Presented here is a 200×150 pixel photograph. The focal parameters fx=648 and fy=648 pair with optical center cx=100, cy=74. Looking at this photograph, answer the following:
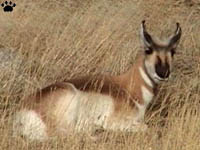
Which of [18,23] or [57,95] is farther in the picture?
[18,23]

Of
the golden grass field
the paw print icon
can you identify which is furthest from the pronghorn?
the paw print icon

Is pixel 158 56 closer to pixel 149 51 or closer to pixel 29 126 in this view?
pixel 149 51

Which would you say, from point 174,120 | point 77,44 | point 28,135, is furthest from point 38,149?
point 77,44

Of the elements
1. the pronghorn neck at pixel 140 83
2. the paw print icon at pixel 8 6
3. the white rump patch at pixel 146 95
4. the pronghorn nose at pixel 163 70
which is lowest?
the white rump patch at pixel 146 95

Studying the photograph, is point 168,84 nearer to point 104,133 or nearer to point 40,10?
point 104,133

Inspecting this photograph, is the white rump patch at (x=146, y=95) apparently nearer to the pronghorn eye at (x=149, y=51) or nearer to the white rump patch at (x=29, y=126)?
the pronghorn eye at (x=149, y=51)

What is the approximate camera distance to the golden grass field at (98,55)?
555 cm

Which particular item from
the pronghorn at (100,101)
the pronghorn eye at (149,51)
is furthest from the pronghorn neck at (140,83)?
the pronghorn eye at (149,51)

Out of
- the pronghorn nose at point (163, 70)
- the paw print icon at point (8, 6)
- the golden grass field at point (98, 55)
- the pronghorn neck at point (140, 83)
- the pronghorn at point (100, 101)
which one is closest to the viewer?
the golden grass field at point (98, 55)

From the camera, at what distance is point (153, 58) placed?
6340mm

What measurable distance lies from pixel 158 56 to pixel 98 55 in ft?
5.29

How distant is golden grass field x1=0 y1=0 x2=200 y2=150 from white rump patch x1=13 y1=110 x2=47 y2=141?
3.0 inches

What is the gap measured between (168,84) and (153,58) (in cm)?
96

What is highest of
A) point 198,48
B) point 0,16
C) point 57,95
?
point 0,16
